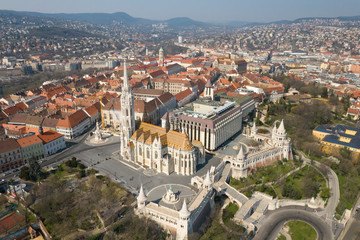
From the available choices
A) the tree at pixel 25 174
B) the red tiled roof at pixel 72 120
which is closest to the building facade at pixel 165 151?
the tree at pixel 25 174

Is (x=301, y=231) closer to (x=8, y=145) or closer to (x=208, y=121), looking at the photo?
(x=208, y=121)

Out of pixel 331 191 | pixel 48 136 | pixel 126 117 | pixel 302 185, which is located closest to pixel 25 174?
pixel 48 136

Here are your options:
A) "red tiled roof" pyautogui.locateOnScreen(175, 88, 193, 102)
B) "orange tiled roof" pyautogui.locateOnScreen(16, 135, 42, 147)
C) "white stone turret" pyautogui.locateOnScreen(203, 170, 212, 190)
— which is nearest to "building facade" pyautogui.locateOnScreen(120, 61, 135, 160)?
"orange tiled roof" pyautogui.locateOnScreen(16, 135, 42, 147)

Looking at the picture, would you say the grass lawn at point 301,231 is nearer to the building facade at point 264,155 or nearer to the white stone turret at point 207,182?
the building facade at point 264,155

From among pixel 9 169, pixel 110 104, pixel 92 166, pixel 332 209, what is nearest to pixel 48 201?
pixel 92 166

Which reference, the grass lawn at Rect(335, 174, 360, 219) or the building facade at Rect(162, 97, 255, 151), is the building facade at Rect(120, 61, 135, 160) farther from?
the grass lawn at Rect(335, 174, 360, 219)
